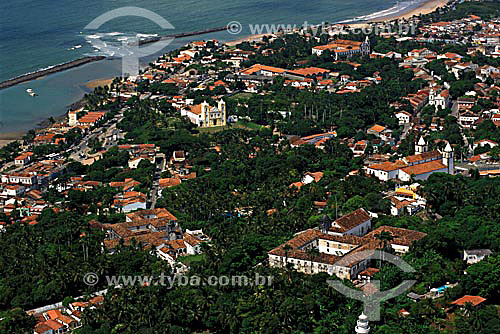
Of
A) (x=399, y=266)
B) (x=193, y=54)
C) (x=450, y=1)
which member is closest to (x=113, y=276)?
(x=399, y=266)

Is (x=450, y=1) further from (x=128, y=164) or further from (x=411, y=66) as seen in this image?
(x=128, y=164)

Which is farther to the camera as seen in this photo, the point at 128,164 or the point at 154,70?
the point at 154,70

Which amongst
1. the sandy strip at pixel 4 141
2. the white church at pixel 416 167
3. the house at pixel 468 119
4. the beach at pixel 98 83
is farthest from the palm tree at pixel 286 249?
the beach at pixel 98 83

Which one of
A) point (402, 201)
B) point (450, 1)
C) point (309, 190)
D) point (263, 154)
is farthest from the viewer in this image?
point (450, 1)

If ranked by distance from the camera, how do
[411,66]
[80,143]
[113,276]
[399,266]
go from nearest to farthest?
[399,266] < [113,276] < [80,143] < [411,66]

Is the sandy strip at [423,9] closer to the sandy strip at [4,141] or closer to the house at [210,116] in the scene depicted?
the house at [210,116]

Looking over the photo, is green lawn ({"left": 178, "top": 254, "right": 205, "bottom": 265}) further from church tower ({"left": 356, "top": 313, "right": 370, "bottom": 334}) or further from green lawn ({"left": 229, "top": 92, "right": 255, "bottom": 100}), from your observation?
green lawn ({"left": 229, "top": 92, "right": 255, "bottom": 100})
